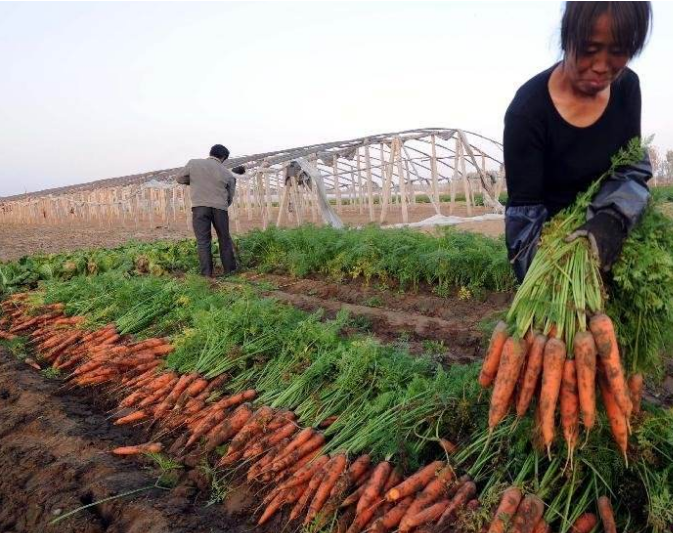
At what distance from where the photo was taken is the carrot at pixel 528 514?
216 centimetres

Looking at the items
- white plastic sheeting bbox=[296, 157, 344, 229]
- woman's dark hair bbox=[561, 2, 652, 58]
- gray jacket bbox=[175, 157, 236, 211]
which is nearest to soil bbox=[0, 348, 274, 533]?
woman's dark hair bbox=[561, 2, 652, 58]

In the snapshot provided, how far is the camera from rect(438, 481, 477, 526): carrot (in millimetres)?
2347

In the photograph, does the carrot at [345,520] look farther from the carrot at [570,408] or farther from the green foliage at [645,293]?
the green foliage at [645,293]

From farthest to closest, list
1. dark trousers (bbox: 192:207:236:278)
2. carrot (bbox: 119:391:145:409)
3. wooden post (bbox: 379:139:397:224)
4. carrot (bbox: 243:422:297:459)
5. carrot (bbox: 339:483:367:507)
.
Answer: wooden post (bbox: 379:139:397:224), dark trousers (bbox: 192:207:236:278), carrot (bbox: 119:391:145:409), carrot (bbox: 243:422:297:459), carrot (bbox: 339:483:367:507)

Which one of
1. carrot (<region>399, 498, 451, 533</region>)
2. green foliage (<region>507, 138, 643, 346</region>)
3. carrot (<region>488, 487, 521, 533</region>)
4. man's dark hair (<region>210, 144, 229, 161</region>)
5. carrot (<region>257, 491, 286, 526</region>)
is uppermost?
man's dark hair (<region>210, 144, 229, 161</region>)

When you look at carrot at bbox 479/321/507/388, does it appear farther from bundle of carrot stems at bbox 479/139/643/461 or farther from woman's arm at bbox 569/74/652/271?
woman's arm at bbox 569/74/652/271

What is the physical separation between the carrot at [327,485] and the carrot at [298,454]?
0.28m

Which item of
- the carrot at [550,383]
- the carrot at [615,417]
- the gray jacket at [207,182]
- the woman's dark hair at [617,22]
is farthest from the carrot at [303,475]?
the gray jacket at [207,182]

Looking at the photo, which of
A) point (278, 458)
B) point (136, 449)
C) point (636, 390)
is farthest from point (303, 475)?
point (636, 390)

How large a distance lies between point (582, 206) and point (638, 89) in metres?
0.54

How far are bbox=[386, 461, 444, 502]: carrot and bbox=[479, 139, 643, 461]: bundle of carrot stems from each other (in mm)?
558

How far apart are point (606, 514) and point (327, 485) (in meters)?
1.27

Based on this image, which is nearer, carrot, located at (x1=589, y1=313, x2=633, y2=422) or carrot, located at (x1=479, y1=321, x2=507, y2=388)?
carrot, located at (x1=589, y1=313, x2=633, y2=422)

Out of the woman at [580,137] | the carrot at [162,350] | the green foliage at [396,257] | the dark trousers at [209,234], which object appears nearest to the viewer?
the woman at [580,137]
